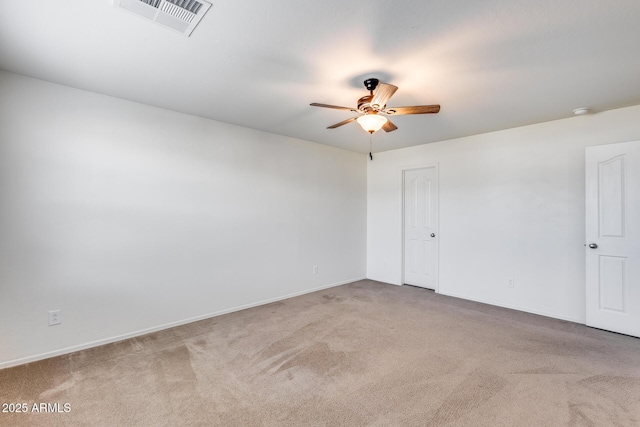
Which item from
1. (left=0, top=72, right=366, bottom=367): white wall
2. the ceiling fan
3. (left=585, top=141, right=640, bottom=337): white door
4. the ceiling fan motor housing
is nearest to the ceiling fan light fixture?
the ceiling fan

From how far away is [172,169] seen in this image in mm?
3303

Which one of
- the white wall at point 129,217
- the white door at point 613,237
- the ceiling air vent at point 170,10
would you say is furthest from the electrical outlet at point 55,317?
the white door at point 613,237

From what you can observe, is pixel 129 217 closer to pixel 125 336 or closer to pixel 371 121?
pixel 125 336

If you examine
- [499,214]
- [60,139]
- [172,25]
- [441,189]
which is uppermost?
[172,25]

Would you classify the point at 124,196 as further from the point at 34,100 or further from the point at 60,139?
the point at 34,100

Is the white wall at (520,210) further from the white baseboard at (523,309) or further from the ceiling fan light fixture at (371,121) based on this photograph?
the ceiling fan light fixture at (371,121)

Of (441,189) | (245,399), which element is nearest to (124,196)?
(245,399)

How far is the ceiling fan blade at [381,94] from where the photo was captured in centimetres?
215

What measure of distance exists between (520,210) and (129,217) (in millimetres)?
4683

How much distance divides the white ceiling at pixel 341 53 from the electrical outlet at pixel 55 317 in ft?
6.71

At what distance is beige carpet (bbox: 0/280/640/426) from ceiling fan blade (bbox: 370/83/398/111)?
2.17 m

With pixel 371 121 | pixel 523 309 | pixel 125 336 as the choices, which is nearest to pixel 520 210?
pixel 523 309

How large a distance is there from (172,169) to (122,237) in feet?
2.88

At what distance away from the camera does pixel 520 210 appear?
3.87m
